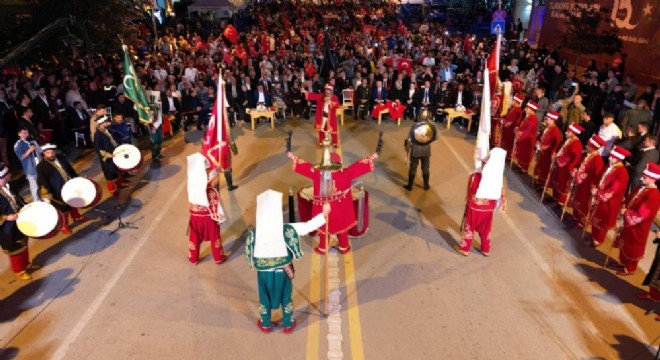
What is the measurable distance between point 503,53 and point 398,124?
10.9 meters

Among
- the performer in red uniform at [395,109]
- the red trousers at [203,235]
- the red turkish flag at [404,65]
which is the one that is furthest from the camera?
the red turkish flag at [404,65]

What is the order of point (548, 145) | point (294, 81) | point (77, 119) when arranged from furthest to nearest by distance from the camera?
point (294, 81) < point (77, 119) < point (548, 145)

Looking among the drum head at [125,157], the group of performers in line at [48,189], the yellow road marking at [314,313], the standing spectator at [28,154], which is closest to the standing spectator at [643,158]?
the yellow road marking at [314,313]

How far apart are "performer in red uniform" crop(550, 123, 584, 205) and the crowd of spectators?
1371 mm

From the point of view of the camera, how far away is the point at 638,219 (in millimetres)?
7367

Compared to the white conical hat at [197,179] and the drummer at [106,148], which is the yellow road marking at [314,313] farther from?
the drummer at [106,148]

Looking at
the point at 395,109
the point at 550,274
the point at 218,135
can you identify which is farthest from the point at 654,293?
the point at 395,109

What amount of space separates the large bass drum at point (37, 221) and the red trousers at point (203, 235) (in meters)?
2.13

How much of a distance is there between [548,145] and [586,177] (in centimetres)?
183

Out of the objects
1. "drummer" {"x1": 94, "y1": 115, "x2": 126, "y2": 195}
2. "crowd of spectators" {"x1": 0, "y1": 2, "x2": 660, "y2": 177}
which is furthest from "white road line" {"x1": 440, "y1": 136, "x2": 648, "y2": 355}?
"drummer" {"x1": 94, "y1": 115, "x2": 126, "y2": 195}

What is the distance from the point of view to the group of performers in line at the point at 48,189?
7.35m

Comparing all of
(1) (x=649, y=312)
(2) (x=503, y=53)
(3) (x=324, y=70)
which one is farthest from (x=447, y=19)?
(1) (x=649, y=312)

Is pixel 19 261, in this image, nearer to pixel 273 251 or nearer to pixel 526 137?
pixel 273 251

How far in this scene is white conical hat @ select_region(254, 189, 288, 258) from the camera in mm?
5352
